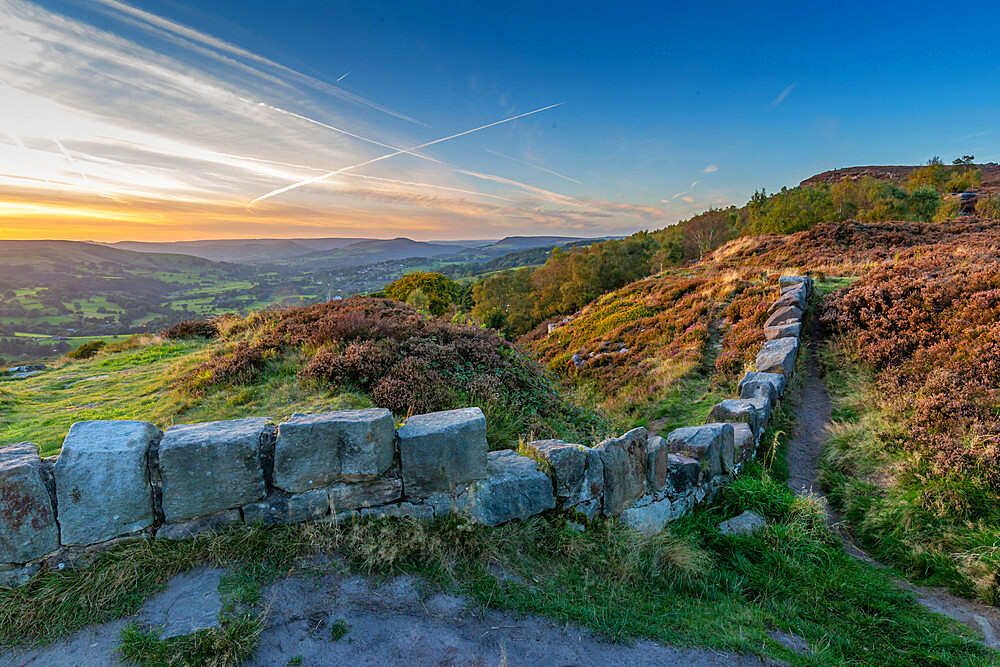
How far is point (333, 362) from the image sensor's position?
6.62m

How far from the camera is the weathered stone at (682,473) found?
209 inches

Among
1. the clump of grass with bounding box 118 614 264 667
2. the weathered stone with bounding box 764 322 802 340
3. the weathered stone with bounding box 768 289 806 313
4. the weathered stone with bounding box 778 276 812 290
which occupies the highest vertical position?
the weathered stone with bounding box 778 276 812 290

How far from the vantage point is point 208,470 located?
3355mm

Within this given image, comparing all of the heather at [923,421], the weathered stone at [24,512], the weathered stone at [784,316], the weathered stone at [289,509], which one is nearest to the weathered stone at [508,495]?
the weathered stone at [289,509]

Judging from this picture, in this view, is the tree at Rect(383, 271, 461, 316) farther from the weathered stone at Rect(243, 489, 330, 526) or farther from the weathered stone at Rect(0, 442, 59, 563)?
the weathered stone at Rect(0, 442, 59, 563)

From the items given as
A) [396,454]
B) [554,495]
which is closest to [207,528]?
[396,454]

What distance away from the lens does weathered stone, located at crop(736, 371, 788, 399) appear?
7984 mm

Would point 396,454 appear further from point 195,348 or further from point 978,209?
point 978,209

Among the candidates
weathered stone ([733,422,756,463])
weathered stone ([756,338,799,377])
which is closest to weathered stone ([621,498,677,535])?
weathered stone ([733,422,756,463])

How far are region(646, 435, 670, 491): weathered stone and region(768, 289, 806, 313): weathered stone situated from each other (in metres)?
9.13

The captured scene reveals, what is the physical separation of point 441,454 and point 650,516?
2.92 m

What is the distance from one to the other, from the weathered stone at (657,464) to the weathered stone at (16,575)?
5.75 metres

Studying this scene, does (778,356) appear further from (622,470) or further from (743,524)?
(622,470)

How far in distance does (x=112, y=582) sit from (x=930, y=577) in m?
7.80
